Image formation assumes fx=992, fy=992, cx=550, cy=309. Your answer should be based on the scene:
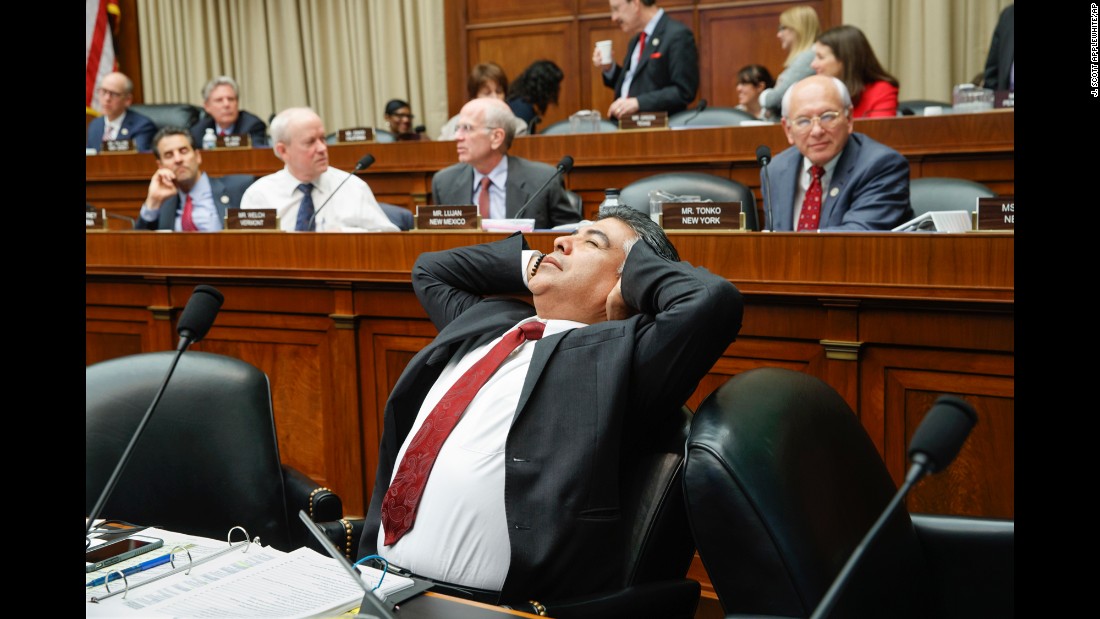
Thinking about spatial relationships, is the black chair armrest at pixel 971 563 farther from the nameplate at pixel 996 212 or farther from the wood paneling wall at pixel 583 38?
the wood paneling wall at pixel 583 38

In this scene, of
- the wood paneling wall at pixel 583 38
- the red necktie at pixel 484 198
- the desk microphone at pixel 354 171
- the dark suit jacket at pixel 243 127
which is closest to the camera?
the desk microphone at pixel 354 171

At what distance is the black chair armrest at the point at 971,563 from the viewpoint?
1.44 metres

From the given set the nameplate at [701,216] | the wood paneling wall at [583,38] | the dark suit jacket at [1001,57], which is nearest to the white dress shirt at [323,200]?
the nameplate at [701,216]

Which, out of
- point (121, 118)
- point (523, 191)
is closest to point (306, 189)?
point (523, 191)

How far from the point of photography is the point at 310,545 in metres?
1.90

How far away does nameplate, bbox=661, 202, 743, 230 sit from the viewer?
94.5 inches

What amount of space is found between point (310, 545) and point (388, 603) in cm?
85

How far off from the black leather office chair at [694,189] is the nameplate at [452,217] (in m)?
0.76

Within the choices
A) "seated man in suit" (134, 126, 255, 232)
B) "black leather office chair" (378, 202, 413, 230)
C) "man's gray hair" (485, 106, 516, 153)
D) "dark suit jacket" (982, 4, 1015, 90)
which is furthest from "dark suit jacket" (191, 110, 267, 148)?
"dark suit jacket" (982, 4, 1015, 90)

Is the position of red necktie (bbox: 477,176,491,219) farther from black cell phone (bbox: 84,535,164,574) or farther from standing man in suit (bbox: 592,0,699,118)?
black cell phone (bbox: 84,535,164,574)

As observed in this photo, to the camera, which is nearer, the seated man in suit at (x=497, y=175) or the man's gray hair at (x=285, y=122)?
the seated man in suit at (x=497, y=175)

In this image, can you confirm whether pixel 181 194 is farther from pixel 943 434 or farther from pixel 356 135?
pixel 943 434
